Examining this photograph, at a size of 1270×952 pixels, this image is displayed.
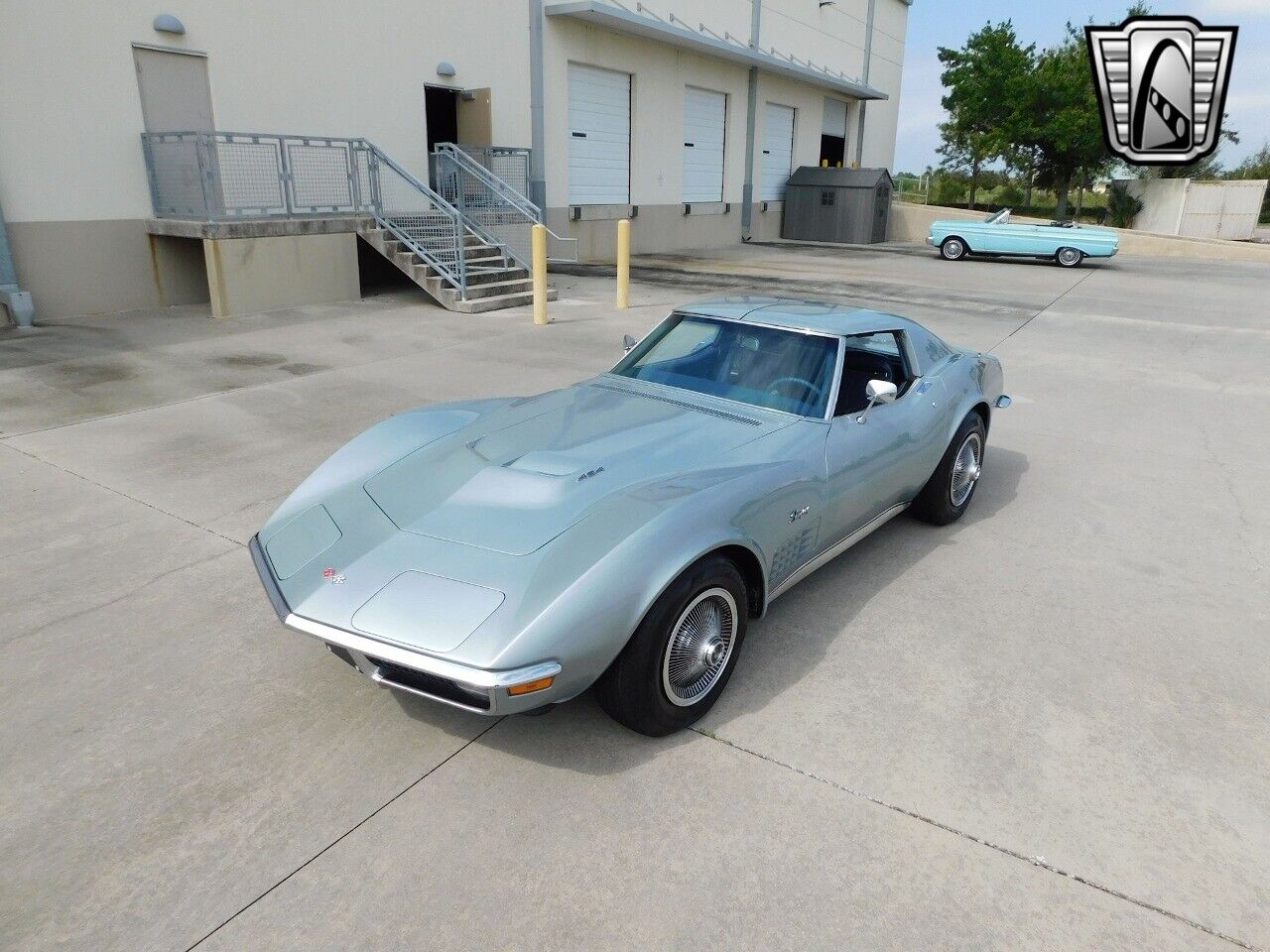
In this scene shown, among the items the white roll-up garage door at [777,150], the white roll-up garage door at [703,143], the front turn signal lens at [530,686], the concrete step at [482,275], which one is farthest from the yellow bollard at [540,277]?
the white roll-up garage door at [777,150]

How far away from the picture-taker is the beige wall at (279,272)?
11.0 metres

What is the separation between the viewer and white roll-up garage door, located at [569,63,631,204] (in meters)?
18.7

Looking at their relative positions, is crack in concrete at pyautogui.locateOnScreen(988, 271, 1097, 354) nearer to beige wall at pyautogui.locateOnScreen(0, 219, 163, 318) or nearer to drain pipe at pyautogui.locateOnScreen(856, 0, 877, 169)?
beige wall at pyautogui.locateOnScreen(0, 219, 163, 318)

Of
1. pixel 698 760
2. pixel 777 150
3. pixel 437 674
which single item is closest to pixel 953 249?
pixel 777 150

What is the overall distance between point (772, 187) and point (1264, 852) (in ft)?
87.7

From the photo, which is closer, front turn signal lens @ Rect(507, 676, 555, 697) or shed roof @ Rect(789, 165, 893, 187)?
front turn signal lens @ Rect(507, 676, 555, 697)

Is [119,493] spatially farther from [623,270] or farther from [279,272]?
[623,270]

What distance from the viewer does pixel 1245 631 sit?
3.89 m

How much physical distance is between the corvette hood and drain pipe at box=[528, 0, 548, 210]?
1416 cm

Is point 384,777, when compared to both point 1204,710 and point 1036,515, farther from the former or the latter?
point 1036,515

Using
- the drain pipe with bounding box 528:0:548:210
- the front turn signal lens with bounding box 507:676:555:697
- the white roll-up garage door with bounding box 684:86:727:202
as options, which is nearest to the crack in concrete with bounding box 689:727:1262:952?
the front turn signal lens with bounding box 507:676:555:697

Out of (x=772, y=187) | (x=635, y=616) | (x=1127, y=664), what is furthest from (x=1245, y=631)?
(x=772, y=187)

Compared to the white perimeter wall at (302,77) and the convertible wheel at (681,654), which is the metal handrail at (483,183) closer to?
the white perimeter wall at (302,77)

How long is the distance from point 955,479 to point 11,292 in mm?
10584
